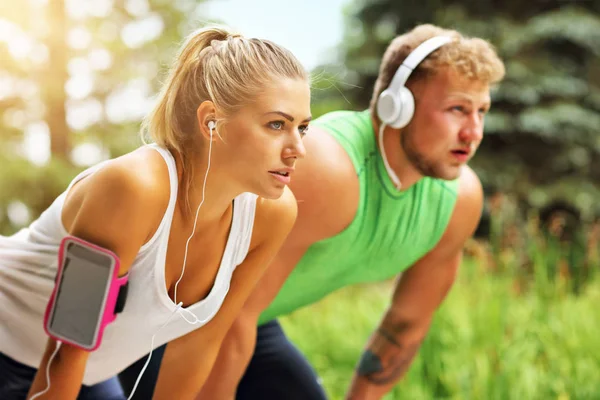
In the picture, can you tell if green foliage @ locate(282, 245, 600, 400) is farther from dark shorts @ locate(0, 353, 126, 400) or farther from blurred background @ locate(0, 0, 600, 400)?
dark shorts @ locate(0, 353, 126, 400)

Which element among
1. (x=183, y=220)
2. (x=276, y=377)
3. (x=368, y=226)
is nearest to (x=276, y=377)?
(x=276, y=377)

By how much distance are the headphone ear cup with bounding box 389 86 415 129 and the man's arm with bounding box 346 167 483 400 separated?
45 centimetres

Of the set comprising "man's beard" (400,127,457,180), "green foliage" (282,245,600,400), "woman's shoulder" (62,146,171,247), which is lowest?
"green foliage" (282,245,600,400)

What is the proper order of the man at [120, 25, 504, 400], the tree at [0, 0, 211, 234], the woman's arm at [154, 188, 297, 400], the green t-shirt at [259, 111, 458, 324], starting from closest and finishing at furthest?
the woman's arm at [154, 188, 297, 400] → the man at [120, 25, 504, 400] → the green t-shirt at [259, 111, 458, 324] → the tree at [0, 0, 211, 234]

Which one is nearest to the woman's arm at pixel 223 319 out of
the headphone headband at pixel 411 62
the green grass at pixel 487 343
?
the headphone headband at pixel 411 62

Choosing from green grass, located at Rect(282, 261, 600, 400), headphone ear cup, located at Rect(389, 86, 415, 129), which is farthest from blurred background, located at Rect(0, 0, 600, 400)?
headphone ear cup, located at Rect(389, 86, 415, 129)

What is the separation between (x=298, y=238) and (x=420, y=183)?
1.35 feet

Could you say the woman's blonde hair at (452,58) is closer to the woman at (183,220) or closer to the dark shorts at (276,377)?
the woman at (183,220)

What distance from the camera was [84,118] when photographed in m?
5.49

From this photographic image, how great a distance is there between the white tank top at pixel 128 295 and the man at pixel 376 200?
0.32 metres

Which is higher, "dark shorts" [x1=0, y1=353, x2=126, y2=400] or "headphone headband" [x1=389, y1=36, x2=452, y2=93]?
"headphone headband" [x1=389, y1=36, x2=452, y2=93]

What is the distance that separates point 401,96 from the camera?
173cm

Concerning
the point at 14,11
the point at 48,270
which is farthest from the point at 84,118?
the point at 48,270

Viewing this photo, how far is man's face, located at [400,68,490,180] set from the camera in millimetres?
1725
